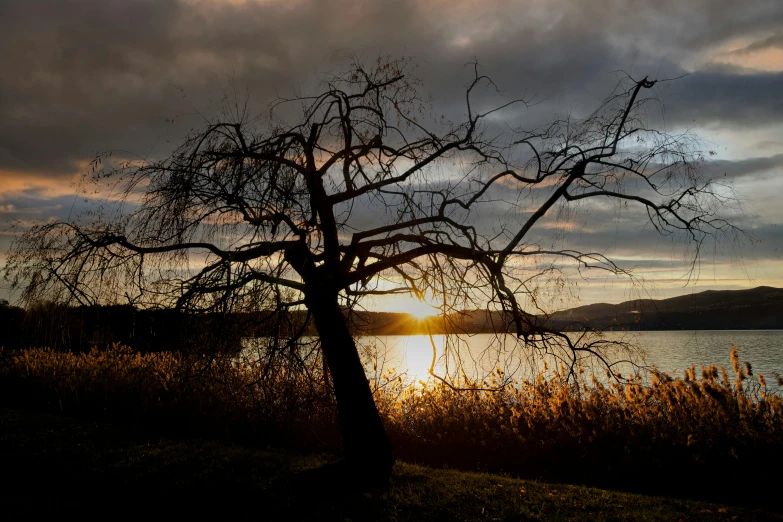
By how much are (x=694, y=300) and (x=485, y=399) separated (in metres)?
5.26

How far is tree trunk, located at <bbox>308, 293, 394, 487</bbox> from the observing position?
7.35 m

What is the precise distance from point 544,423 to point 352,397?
12.6 ft

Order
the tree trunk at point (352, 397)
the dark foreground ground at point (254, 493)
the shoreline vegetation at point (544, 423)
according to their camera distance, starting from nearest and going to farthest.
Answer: the dark foreground ground at point (254, 493) < the tree trunk at point (352, 397) < the shoreline vegetation at point (544, 423)

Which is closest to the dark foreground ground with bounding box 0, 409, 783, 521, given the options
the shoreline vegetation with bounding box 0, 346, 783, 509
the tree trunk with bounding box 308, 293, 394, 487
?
the tree trunk with bounding box 308, 293, 394, 487

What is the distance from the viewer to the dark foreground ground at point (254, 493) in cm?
622

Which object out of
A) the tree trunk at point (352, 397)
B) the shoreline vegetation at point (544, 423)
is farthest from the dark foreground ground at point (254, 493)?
the shoreline vegetation at point (544, 423)

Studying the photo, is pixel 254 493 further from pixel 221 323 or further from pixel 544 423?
pixel 544 423

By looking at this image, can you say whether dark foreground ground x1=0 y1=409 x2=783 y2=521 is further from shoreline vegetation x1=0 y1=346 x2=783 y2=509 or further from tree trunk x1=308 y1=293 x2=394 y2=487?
shoreline vegetation x1=0 y1=346 x2=783 y2=509

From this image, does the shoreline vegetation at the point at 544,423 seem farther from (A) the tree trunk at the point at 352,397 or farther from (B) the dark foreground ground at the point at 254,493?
(B) the dark foreground ground at the point at 254,493

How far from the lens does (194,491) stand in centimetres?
723

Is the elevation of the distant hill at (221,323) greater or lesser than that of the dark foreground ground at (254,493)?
greater

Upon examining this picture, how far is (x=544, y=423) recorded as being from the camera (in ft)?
31.3

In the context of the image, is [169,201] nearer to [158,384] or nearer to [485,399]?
[485,399]

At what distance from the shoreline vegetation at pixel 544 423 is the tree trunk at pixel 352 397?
0.38m
